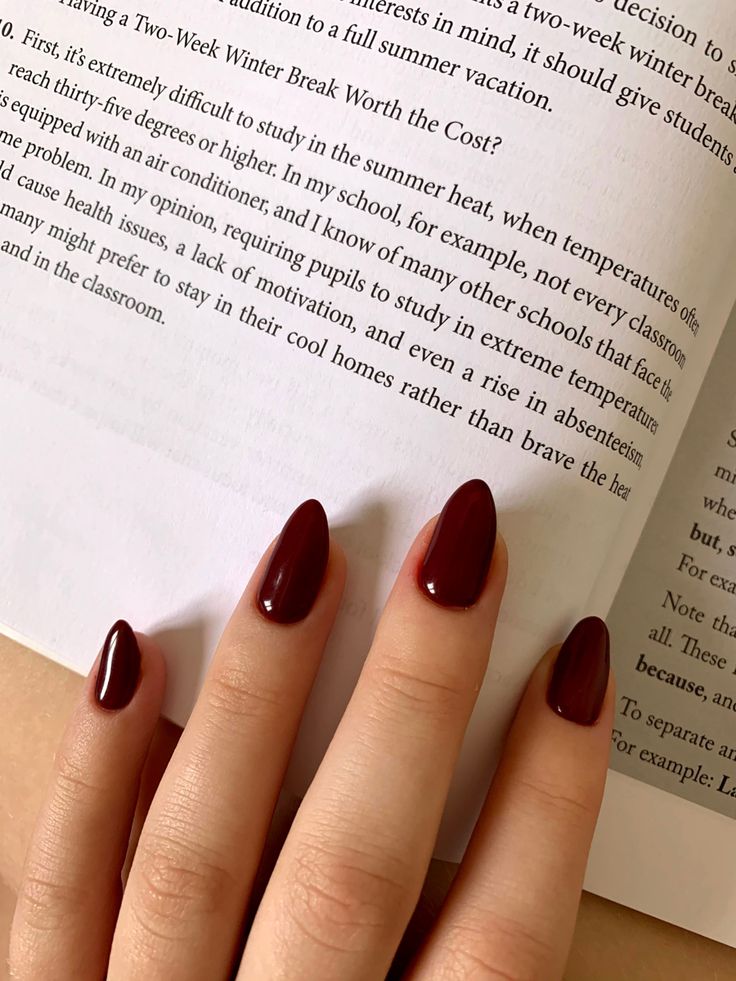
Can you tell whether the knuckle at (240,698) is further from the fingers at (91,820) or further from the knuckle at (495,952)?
the knuckle at (495,952)

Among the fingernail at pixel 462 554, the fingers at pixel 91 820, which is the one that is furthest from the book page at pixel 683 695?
the fingers at pixel 91 820

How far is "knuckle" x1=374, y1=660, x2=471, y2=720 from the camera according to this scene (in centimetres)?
40

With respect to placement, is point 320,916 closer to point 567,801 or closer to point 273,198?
point 567,801

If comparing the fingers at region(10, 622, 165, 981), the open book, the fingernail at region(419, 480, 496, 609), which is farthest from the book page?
the fingers at region(10, 622, 165, 981)

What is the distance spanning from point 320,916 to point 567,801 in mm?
143

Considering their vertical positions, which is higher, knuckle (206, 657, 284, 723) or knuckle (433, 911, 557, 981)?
knuckle (206, 657, 284, 723)

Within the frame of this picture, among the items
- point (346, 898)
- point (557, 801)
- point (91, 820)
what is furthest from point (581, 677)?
point (91, 820)

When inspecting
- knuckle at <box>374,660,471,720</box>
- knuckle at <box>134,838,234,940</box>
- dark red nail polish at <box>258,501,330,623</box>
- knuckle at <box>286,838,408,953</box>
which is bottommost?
knuckle at <box>134,838,234,940</box>

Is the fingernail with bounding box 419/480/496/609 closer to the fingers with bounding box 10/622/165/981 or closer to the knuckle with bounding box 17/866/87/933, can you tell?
the fingers with bounding box 10/622/165/981

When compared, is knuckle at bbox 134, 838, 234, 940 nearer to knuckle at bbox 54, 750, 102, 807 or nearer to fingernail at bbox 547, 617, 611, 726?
knuckle at bbox 54, 750, 102, 807

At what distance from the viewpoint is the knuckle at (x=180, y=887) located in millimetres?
410

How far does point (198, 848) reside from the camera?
41 cm

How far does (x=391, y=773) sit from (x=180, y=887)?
132 millimetres

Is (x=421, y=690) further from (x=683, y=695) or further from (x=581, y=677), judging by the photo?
(x=683, y=695)
